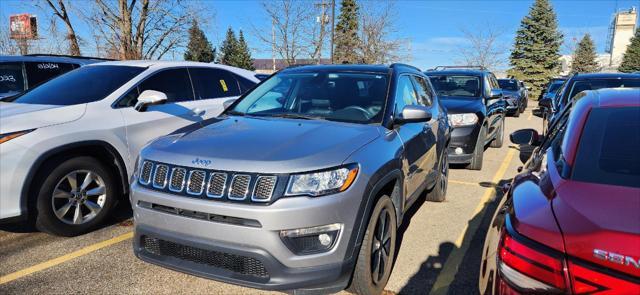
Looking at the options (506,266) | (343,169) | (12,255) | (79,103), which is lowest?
(12,255)

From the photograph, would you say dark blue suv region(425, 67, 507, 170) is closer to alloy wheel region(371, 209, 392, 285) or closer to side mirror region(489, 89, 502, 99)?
side mirror region(489, 89, 502, 99)

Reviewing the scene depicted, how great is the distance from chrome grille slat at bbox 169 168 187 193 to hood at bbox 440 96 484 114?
5164 millimetres

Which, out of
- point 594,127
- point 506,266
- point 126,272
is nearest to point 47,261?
point 126,272

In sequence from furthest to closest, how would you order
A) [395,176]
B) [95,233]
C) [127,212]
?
[127,212] → [95,233] → [395,176]

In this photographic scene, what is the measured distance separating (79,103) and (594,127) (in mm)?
4440

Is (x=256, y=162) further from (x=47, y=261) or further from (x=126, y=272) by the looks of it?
(x=47, y=261)

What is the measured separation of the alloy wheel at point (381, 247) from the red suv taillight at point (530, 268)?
129 centimetres

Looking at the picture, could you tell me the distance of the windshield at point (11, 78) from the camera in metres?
7.46

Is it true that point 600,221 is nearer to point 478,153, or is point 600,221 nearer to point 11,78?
point 478,153

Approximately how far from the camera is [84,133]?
4.14 m

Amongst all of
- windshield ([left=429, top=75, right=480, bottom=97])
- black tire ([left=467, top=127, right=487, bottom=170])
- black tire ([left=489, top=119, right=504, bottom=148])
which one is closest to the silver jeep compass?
black tire ([left=467, top=127, right=487, bottom=170])

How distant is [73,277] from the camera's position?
3.43 meters

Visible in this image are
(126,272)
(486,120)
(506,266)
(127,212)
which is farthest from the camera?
(486,120)

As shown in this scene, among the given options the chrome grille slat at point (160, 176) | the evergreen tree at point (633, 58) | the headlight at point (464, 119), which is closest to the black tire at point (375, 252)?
the chrome grille slat at point (160, 176)
